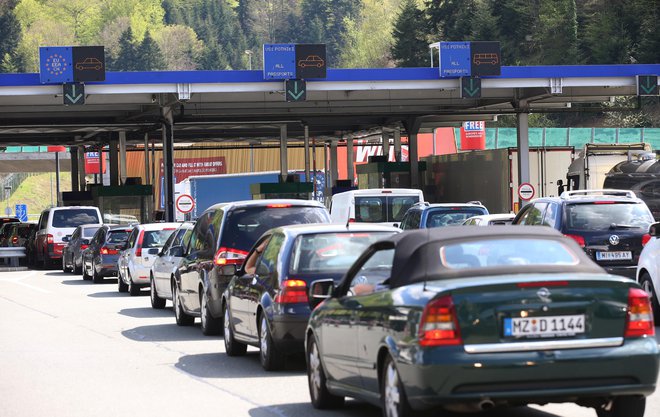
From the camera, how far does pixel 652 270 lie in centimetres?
1752

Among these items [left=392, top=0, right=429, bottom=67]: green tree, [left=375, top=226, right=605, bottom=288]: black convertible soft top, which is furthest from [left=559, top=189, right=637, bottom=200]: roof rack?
[left=392, top=0, right=429, bottom=67]: green tree

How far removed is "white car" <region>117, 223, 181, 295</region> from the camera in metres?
28.5

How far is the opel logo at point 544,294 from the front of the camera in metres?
8.49

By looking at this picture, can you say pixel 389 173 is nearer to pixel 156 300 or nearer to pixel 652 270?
pixel 156 300

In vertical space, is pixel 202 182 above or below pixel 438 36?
below

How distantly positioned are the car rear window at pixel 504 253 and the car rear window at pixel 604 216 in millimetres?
10220

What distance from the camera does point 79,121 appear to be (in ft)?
186

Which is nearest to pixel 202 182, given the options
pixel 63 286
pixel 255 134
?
pixel 255 134

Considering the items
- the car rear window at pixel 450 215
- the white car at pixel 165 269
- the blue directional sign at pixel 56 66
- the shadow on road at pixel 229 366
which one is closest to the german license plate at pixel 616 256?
the shadow on road at pixel 229 366

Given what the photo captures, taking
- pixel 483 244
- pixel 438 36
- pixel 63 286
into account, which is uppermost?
pixel 438 36

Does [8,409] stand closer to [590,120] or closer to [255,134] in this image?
[255,134]

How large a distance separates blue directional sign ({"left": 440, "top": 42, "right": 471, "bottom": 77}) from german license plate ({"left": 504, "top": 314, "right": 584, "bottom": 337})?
35.2 m

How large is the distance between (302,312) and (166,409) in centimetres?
237

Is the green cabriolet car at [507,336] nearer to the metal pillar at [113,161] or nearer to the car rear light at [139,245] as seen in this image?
the car rear light at [139,245]
